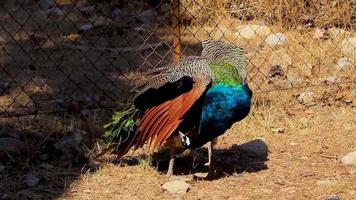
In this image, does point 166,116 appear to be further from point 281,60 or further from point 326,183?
point 281,60

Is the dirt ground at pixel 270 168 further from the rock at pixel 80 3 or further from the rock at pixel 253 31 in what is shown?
the rock at pixel 80 3

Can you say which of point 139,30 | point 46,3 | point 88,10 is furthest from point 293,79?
point 46,3

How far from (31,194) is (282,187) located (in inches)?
50.1

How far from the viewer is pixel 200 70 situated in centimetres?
363

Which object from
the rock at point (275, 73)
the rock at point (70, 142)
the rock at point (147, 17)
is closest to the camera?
the rock at point (70, 142)

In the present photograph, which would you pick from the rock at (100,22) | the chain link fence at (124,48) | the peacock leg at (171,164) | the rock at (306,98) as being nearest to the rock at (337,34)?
the chain link fence at (124,48)

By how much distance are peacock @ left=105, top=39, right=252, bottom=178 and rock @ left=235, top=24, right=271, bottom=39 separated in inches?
101

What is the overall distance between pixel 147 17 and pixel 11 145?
3.37m

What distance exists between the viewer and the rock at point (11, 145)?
13.2 ft

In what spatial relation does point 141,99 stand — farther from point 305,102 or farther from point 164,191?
point 305,102

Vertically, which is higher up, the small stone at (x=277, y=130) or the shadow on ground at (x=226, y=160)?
the small stone at (x=277, y=130)

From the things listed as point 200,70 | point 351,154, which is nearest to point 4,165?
point 200,70

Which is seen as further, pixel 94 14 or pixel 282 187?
pixel 94 14

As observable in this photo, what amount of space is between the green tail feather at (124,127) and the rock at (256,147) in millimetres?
783
